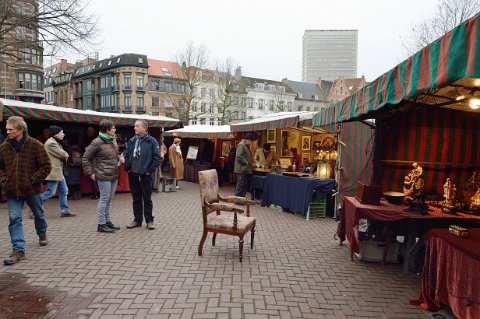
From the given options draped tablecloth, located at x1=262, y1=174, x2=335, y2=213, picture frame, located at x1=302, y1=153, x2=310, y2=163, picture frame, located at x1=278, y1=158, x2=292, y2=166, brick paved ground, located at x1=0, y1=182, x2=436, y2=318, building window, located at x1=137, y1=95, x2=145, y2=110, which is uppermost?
building window, located at x1=137, y1=95, x2=145, y2=110

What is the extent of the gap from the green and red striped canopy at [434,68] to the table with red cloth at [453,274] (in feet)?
4.89

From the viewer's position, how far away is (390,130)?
5.66m

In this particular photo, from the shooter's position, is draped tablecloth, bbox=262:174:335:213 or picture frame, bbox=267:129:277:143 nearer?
draped tablecloth, bbox=262:174:335:213

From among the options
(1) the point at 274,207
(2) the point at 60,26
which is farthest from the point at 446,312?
(2) the point at 60,26

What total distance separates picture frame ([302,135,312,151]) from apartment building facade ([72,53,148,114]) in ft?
146

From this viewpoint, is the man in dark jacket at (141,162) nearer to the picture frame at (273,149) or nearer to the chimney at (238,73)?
the picture frame at (273,149)

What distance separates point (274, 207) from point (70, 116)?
6.20m

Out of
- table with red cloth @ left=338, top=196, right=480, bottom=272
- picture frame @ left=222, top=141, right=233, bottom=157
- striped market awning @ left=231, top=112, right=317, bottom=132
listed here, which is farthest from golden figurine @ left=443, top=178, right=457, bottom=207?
picture frame @ left=222, top=141, right=233, bottom=157

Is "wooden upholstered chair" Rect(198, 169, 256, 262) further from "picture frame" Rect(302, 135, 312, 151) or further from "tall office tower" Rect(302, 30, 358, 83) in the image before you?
"tall office tower" Rect(302, 30, 358, 83)

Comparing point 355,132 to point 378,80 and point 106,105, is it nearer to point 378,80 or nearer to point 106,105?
point 378,80

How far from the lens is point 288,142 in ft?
36.9

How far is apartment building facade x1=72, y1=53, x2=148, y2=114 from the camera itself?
50.8 m

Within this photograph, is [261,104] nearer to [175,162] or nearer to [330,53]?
[175,162]

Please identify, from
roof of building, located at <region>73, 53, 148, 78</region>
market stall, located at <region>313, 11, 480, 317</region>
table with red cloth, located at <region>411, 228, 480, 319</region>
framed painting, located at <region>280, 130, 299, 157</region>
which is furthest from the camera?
roof of building, located at <region>73, 53, 148, 78</region>
